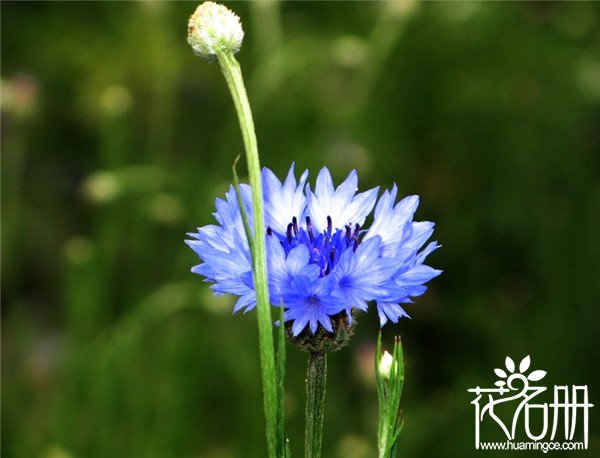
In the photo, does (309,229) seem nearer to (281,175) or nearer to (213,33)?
(213,33)

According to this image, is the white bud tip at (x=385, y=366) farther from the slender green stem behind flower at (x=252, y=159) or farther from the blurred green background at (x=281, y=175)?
the blurred green background at (x=281, y=175)

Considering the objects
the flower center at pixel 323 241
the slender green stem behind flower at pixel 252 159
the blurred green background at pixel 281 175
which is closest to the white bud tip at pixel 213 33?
the slender green stem behind flower at pixel 252 159

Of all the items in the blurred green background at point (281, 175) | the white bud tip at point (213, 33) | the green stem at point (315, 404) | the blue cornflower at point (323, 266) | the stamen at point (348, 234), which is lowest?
the green stem at point (315, 404)

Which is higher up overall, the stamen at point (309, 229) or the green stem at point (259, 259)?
the stamen at point (309, 229)

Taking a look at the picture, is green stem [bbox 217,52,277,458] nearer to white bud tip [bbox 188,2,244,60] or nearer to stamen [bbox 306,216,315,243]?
white bud tip [bbox 188,2,244,60]

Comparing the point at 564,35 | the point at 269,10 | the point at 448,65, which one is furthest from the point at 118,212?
the point at 564,35
